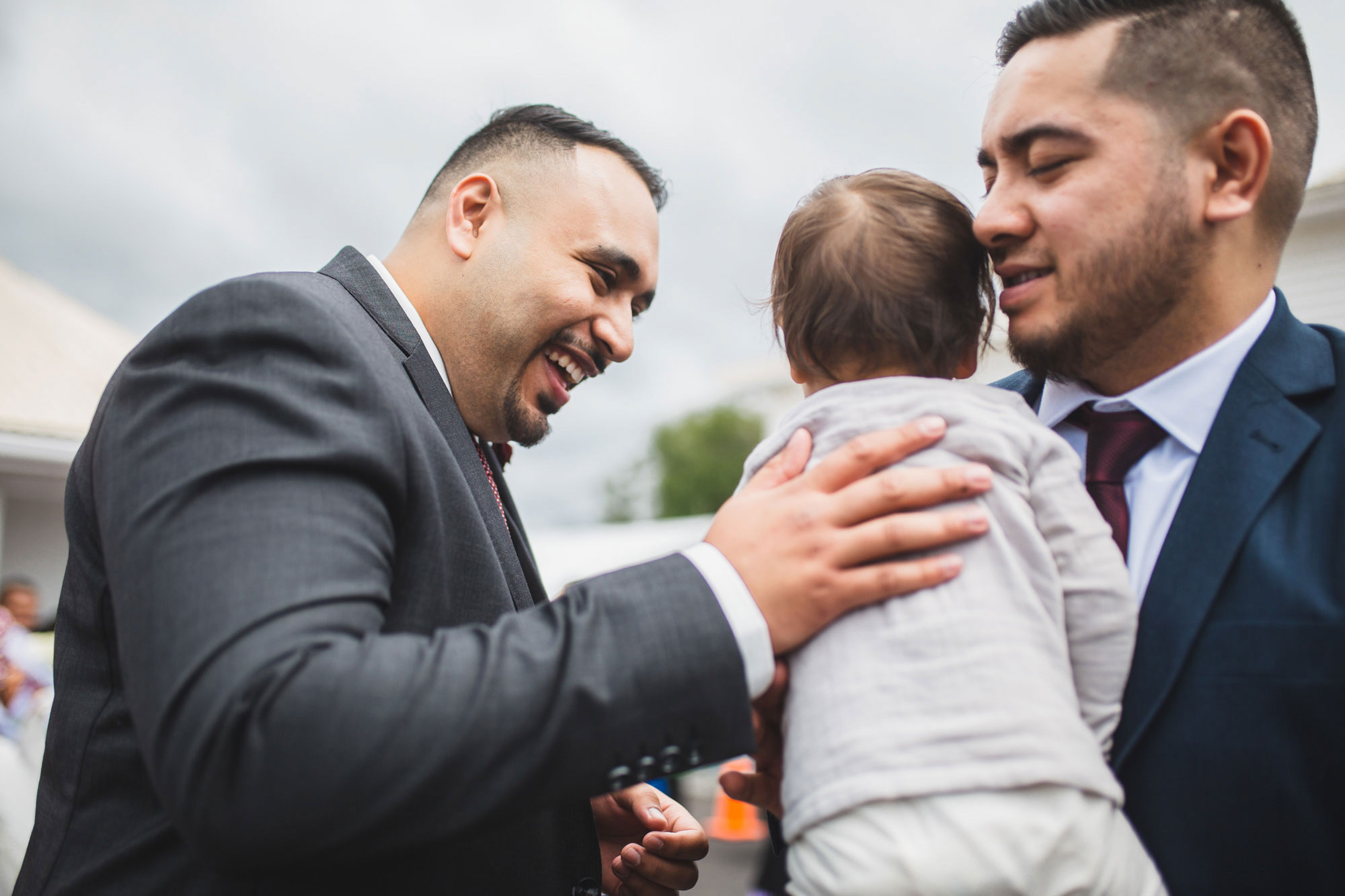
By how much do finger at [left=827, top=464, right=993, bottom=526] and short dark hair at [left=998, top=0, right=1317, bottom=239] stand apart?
97 cm

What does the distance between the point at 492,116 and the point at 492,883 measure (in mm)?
2535

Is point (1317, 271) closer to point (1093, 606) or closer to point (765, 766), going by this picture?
point (1093, 606)

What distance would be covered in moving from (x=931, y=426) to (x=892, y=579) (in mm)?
315

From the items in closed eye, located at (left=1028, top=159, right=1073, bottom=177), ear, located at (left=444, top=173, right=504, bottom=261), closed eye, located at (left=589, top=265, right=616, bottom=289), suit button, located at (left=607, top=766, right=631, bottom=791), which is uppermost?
closed eye, located at (left=1028, top=159, right=1073, bottom=177)

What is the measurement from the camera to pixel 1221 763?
1.41 metres

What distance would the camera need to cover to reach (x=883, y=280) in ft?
5.59

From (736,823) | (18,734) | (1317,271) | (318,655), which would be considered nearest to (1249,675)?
(318,655)

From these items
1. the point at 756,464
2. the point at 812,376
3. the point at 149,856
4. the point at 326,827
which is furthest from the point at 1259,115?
the point at 149,856

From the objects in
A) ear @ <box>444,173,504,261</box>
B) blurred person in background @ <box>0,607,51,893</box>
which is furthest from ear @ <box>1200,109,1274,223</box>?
blurred person in background @ <box>0,607,51,893</box>

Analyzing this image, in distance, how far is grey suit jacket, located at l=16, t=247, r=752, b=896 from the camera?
3.78ft

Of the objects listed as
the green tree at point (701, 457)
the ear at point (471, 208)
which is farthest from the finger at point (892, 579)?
the green tree at point (701, 457)

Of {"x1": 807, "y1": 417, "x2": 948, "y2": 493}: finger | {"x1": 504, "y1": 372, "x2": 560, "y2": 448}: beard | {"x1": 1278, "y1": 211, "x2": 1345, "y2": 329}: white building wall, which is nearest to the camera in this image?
{"x1": 807, "y1": 417, "x2": 948, "y2": 493}: finger

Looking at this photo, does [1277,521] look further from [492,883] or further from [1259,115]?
[492,883]

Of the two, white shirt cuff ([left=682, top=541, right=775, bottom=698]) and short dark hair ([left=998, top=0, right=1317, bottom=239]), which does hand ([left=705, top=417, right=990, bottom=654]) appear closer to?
white shirt cuff ([left=682, top=541, right=775, bottom=698])
